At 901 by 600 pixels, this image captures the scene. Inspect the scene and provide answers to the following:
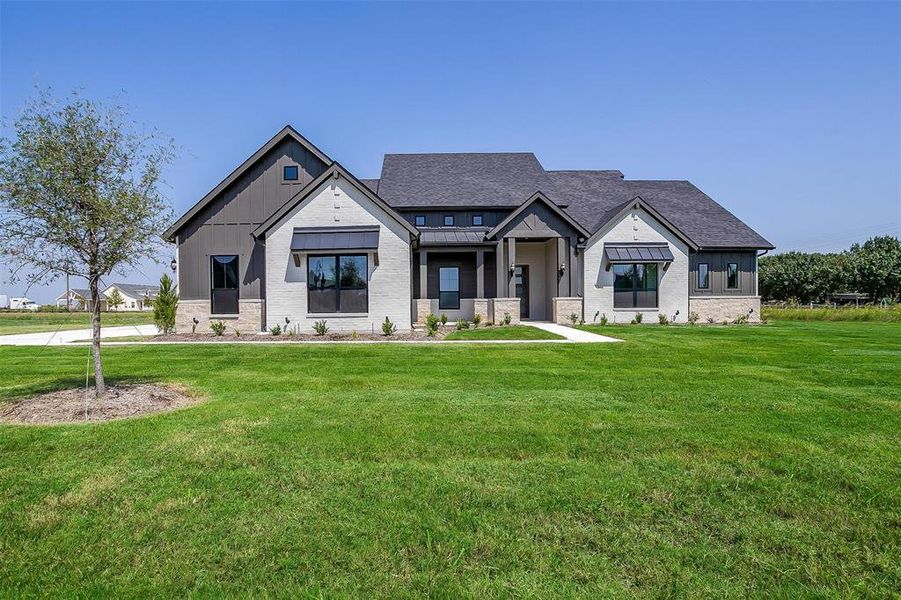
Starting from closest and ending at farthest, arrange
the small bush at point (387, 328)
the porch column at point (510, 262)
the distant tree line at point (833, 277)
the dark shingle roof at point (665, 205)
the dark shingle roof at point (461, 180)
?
the small bush at point (387, 328) → the porch column at point (510, 262) → the dark shingle roof at point (461, 180) → the dark shingle roof at point (665, 205) → the distant tree line at point (833, 277)

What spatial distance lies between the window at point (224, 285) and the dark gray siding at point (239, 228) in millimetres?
233

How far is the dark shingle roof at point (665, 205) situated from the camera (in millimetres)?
26192

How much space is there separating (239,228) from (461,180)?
37.4ft

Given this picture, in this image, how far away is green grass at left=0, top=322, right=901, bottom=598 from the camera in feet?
9.83

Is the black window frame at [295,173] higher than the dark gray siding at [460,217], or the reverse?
the black window frame at [295,173]

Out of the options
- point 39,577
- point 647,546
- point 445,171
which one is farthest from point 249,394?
point 445,171

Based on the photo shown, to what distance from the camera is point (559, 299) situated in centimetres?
2320

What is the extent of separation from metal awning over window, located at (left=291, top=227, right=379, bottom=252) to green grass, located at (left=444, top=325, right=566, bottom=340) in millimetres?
4682

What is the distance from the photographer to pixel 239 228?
70.3 ft

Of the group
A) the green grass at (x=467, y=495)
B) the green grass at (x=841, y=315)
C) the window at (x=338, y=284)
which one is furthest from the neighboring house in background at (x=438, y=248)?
the green grass at (x=467, y=495)

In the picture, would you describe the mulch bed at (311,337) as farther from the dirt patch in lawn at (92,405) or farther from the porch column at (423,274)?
the dirt patch in lawn at (92,405)

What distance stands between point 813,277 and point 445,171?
4535 centimetres

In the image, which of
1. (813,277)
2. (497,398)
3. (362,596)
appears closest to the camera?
(362,596)

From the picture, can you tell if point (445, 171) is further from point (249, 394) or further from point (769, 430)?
point (769, 430)
